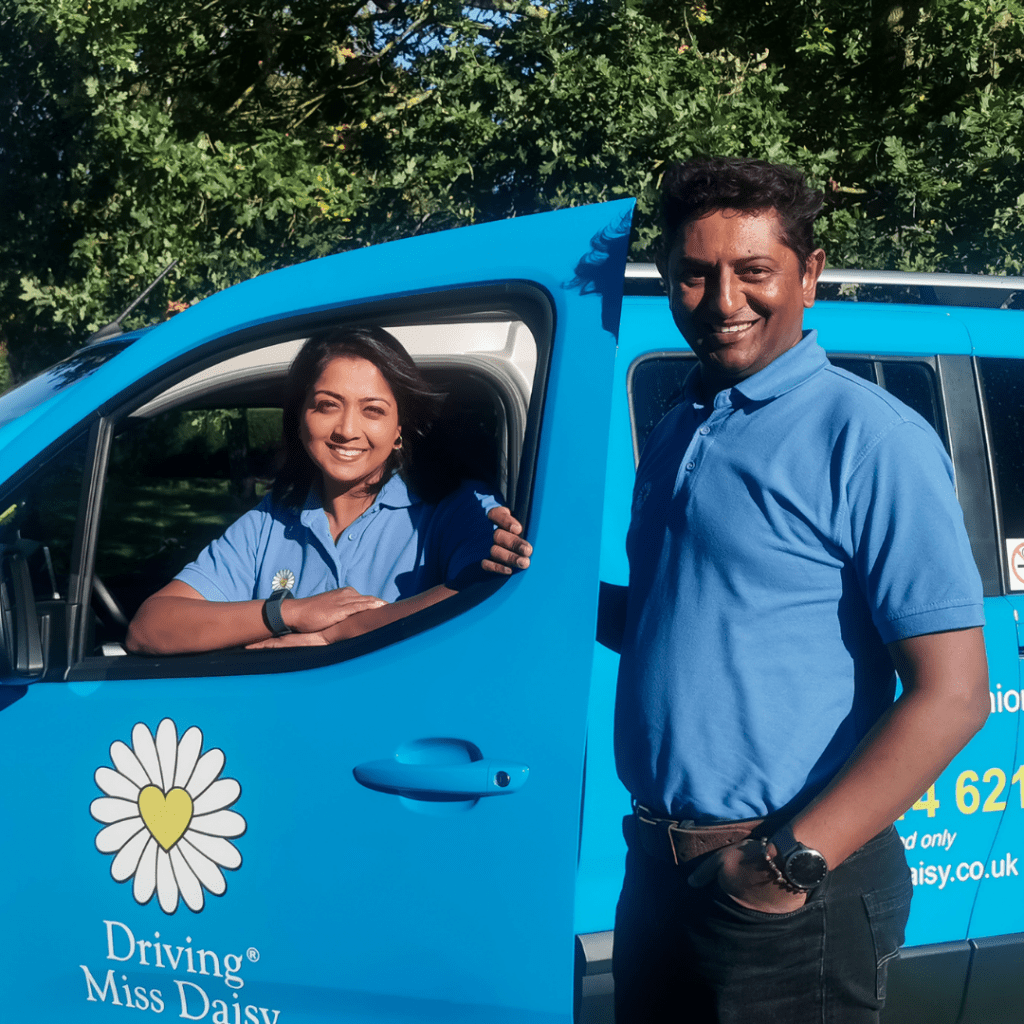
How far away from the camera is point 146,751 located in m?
1.76

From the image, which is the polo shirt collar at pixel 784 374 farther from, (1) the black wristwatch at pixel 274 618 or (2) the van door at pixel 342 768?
(1) the black wristwatch at pixel 274 618

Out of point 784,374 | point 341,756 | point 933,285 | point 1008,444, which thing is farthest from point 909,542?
point 933,285

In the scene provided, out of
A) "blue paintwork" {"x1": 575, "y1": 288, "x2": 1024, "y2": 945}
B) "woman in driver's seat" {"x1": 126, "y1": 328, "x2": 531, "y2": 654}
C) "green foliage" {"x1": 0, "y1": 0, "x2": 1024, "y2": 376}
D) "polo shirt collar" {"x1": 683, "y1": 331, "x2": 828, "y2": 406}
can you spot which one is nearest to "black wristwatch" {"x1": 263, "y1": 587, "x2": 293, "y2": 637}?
"woman in driver's seat" {"x1": 126, "y1": 328, "x2": 531, "y2": 654}

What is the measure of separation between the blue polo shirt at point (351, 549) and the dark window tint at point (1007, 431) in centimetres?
115

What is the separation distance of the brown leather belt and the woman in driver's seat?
1.73 ft

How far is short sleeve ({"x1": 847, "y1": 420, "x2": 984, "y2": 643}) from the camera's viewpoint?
1.37 m

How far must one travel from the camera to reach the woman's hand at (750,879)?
4.67 feet

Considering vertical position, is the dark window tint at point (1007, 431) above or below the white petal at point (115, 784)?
above

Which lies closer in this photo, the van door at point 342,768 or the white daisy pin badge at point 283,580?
the van door at point 342,768

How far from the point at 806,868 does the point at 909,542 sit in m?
0.43

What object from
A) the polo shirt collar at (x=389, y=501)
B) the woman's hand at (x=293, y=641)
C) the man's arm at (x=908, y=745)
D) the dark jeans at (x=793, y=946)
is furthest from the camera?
the polo shirt collar at (x=389, y=501)

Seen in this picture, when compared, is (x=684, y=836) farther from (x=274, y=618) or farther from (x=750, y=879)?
(x=274, y=618)

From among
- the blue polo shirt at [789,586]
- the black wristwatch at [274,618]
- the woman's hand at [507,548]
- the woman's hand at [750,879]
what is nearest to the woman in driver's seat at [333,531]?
the black wristwatch at [274,618]

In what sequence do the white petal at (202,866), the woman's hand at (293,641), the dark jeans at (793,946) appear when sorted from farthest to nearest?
the woman's hand at (293,641) < the white petal at (202,866) < the dark jeans at (793,946)
